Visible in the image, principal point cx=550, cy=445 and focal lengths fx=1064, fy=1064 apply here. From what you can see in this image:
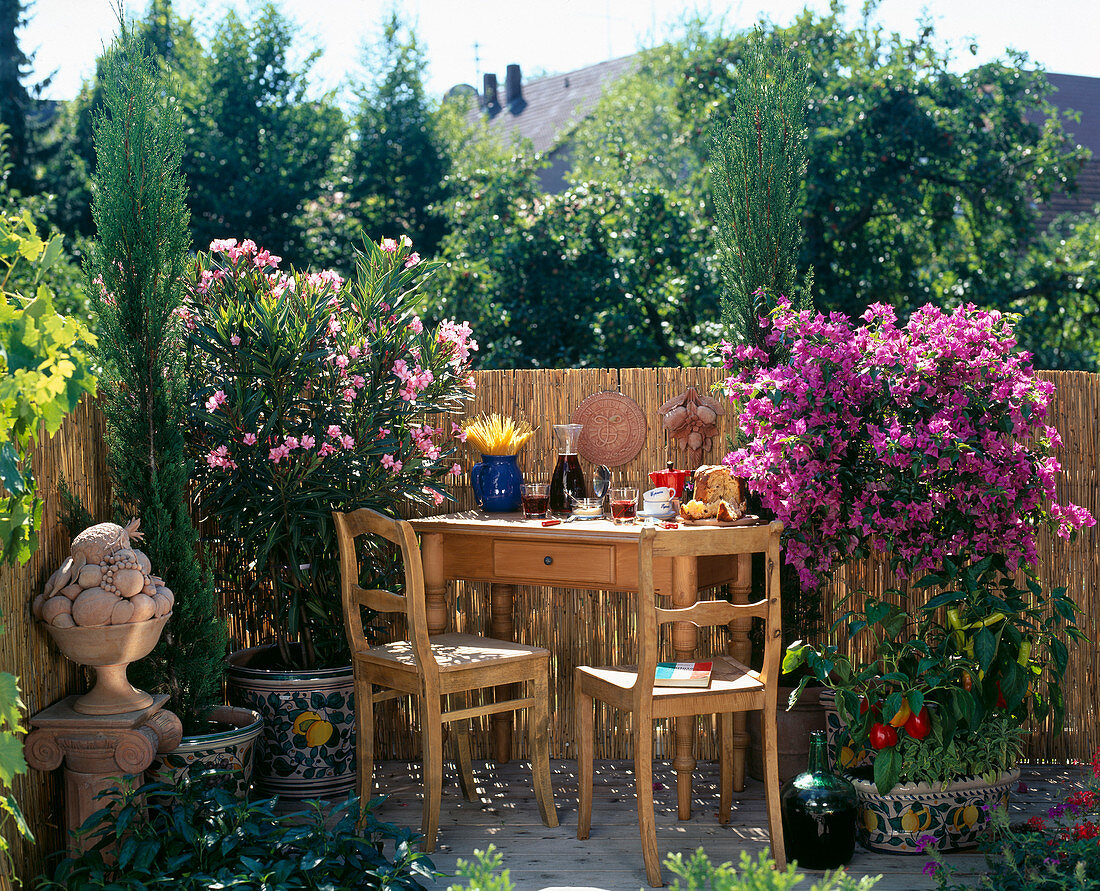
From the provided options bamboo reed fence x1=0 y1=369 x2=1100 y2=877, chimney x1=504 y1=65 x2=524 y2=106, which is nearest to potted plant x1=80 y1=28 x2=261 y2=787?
bamboo reed fence x1=0 y1=369 x2=1100 y2=877

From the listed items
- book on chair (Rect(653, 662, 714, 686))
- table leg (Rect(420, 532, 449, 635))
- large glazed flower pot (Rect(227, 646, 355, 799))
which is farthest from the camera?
table leg (Rect(420, 532, 449, 635))

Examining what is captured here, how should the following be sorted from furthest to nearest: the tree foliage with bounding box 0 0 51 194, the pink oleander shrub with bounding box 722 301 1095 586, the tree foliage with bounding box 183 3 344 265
Answer: the tree foliage with bounding box 0 0 51 194, the tree foliage with bounding box 183 3 344 265, the pink oleander shrub with bounding box 722 301 1095 586

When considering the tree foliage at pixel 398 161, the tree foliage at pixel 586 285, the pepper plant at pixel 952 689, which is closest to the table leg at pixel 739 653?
the pepper plant at pixel 952 689

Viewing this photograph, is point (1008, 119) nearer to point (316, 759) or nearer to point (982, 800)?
point (982, 800)

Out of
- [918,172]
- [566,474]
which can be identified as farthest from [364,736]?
[918,172]

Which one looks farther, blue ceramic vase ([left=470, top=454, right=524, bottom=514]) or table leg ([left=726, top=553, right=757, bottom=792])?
blue ceramic vase ([left=470, top=454, right=524, bottom=514])

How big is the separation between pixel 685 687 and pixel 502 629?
121cm

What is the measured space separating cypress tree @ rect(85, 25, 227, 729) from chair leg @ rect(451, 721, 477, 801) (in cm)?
90

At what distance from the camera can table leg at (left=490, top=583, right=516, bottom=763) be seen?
4.05 meters

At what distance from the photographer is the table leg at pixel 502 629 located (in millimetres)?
4055

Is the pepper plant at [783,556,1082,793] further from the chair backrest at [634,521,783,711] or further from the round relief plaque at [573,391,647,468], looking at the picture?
the round relief plaque at [573,391,647,468]

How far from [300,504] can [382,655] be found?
0.64m

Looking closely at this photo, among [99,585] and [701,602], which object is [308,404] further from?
[701,602]

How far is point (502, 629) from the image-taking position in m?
4.06
